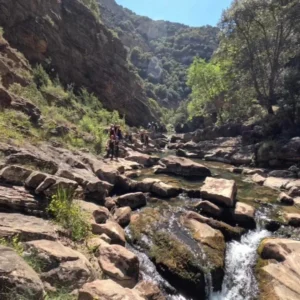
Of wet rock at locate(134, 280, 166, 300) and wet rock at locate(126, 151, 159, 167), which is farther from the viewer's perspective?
wet rock at locate(126, 151, 159, 167)

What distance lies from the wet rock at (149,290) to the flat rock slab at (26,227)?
224 cm

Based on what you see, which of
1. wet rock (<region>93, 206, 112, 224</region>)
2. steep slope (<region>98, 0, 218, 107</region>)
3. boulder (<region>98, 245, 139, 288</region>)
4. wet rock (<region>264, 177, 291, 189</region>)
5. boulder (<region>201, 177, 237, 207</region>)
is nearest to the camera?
boulder (<region>98, 245, 139, 288</region>)

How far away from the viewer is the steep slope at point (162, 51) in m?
136

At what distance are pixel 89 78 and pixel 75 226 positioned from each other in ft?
113

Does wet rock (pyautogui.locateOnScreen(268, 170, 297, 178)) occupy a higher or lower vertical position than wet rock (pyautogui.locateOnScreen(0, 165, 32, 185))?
higher

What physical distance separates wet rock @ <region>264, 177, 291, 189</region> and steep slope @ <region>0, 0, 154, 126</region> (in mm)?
23594

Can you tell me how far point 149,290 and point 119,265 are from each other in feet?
2.94

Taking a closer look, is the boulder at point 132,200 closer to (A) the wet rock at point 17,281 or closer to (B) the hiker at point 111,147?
(A) the wet rock at point 17,281

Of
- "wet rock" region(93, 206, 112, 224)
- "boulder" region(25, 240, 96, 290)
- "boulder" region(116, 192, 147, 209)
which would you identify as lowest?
"boulder" region(25, 240, 96, 290)

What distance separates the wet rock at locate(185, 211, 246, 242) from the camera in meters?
9.92

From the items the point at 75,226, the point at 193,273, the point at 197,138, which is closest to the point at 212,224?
the point at 193,273

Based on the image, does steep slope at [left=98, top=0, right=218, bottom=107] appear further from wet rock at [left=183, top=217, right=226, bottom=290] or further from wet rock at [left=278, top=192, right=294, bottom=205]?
wet rock at [left=183, top=217, right=226, bottom=290]

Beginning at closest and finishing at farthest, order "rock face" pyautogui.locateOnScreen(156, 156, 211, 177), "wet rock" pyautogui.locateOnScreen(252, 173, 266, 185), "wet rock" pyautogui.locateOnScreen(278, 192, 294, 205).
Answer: "wet rock" pyautogui.locateOnScreen(278, 192, 294, 205)
"wet rock" pyautogui.locateOnScreen(252, 173, 266, 185)
"rock face" pyautogui.locateOnScreen(156, 156, 211, 177)

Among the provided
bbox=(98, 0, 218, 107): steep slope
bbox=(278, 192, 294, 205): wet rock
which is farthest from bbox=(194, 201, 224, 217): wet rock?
bbox=(98, 0, 218, 107): steep slope
